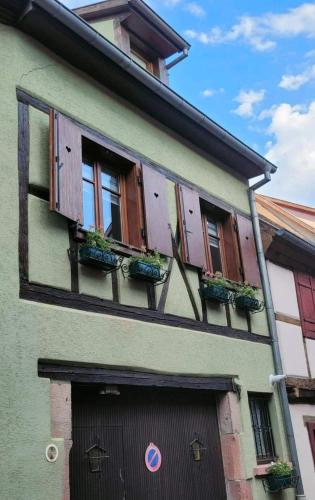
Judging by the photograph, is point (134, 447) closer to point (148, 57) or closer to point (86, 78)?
point (86, 78)

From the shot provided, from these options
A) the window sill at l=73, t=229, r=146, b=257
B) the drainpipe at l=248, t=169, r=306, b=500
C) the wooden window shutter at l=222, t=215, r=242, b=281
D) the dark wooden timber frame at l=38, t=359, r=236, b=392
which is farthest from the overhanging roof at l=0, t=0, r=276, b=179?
the dark wooden timber frame at l=38, t=359, r=236, b=392

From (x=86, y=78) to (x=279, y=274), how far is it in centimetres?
454

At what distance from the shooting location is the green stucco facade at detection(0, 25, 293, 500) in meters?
4.27

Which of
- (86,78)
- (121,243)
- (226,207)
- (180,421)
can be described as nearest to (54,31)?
(86,78)

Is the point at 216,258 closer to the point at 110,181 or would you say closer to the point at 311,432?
the point at 110,181

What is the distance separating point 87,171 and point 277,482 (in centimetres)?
435

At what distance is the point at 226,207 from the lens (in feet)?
26.1

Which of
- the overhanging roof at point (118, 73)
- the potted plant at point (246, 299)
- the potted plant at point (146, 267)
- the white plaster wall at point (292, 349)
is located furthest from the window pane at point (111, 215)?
the white plaster wall at point (292, 349)

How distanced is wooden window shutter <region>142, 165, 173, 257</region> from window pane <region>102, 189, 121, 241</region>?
32 cm

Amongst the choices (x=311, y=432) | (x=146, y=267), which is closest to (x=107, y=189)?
(x=146, y=267)

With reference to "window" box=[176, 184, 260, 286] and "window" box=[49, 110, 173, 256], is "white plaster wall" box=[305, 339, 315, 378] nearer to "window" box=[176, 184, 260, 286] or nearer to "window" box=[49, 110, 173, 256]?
"window" box=[176, 184, 260, 286]

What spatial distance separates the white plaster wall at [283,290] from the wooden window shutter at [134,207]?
3164mm

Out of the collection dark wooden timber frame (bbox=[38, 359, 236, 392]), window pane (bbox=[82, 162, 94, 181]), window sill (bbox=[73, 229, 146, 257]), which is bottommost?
dark wooden timber frame (bbox=[38, 359, 236, 392])

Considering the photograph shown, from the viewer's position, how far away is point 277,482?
22.0 feet
